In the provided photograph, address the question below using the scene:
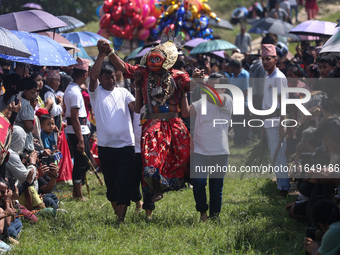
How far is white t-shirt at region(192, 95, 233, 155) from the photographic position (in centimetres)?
671

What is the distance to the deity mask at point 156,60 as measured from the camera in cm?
659

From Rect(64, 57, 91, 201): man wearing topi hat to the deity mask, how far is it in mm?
1970

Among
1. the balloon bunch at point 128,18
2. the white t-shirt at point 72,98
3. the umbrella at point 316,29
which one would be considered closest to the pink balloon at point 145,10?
the balloon bunch at point 128,18

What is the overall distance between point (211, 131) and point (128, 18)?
37.9 feet

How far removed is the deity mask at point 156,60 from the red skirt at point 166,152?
1.94 ft

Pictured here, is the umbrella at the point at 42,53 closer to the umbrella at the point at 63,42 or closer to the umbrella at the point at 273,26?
the umbrella at the point at 63,42

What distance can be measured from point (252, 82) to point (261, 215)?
18.1ft

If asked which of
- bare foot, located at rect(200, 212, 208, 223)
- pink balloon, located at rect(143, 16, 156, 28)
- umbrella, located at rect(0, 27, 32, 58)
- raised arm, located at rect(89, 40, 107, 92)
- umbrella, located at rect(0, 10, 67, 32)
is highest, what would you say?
pink balloon, located at rect(143, 16, 156, 28)

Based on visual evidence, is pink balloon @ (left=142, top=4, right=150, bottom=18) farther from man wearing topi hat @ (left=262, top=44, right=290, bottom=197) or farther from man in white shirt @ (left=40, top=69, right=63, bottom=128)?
man wearing topi hat @ (left=262, top=44, right=290, bottom=197)

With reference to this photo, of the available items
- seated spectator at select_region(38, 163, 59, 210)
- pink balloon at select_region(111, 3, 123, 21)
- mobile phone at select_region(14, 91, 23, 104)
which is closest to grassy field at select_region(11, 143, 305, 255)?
seated spectator at select_region(38, 163, 59, 210)

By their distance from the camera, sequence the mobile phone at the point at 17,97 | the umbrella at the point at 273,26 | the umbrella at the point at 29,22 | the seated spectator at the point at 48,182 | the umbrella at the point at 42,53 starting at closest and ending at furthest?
the mobile phone at the point at 17,97, the seated spectator at the point at 48,182, the umbrella at the point at 42,53, the umbrella at the point at 29,22, the umbrella at the point at 273,26

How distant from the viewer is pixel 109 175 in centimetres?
704

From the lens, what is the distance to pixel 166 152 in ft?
21.6

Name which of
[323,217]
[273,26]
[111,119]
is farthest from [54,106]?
[273,26]
